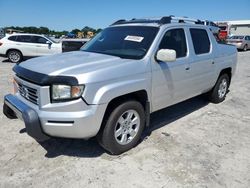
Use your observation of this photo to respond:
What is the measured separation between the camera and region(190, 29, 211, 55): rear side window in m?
5.25

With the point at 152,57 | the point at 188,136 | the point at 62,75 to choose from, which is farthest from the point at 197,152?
the point at 62,75

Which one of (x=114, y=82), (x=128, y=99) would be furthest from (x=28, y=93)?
(x=128, y=99)

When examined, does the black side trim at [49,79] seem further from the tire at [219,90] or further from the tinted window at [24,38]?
the tinted window at [24,38]

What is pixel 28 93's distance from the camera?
3.63 metres

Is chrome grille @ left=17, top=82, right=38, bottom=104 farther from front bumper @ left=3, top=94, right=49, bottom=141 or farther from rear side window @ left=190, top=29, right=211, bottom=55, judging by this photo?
rear side window @ left=190, top=29, right=211, bottom=55

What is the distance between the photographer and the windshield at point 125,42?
4211 millimetres

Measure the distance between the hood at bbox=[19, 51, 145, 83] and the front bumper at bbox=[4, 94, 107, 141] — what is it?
0.35 metres

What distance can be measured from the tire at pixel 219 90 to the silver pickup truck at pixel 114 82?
0.99m

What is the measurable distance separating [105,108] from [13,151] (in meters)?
1.57

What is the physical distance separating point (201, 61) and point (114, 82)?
8.01ft

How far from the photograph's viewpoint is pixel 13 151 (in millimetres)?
3947

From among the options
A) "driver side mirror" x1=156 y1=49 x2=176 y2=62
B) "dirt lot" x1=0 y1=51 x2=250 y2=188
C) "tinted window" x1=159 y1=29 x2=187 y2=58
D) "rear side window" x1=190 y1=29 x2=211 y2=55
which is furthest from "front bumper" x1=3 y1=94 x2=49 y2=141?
"rear side window" x1=190 y1=29 x2=211 y2=55

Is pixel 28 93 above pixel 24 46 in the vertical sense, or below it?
above

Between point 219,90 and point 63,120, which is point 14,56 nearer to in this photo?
point 219,90
